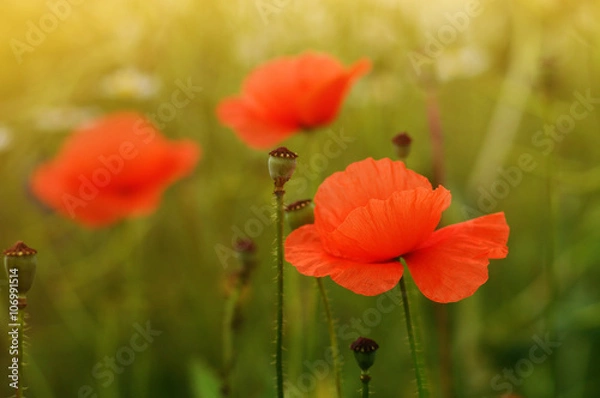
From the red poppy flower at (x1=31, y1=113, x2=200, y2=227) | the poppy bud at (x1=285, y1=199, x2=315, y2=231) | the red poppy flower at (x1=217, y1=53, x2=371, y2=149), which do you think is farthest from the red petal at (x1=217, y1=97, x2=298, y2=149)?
the poppy bud at (x1=285, y1=199, x2=315, y2=231)

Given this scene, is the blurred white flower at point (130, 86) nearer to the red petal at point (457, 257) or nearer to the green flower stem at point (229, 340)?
the green flower stem at point (229, 340)

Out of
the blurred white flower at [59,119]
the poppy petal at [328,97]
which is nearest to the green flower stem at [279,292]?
the poppy petal at [328,97]

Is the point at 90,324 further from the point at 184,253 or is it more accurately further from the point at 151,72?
the point at 151,72

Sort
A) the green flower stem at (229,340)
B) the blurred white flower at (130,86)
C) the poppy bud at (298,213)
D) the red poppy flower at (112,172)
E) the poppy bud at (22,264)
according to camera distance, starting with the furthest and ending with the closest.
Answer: the blurred white flower at (130,86)
the red poppy flower at (112,172)
the green flower stem at (229,340)
the poppy bud at (298,213)
the poppy bud at (22,264)

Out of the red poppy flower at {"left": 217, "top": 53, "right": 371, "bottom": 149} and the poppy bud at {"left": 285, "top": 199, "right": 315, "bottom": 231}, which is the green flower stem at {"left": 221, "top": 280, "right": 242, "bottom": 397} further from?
the red poppy flower at {"left": 217, "top": 53, "right": 371, "bottom": 149}

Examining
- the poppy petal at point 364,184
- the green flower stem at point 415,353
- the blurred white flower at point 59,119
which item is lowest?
the green flower stem at point 415,353

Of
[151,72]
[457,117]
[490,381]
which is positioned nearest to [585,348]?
[490,381]

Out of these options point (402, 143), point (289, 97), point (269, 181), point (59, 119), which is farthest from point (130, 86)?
point (402, 143)

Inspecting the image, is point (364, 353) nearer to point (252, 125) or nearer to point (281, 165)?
point (281, 165)
